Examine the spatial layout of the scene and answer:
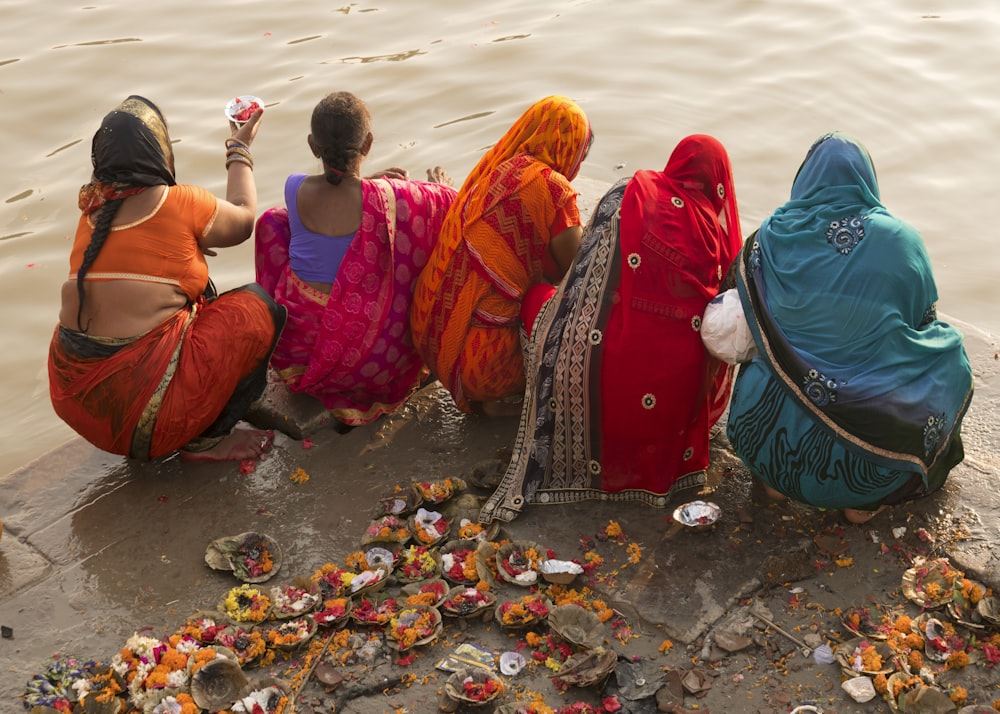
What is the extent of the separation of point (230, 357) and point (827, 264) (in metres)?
2.31

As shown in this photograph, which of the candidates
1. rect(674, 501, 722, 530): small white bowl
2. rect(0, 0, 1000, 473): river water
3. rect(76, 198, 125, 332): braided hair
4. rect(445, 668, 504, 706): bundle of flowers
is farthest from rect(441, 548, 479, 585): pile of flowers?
rect(0, 0, 1000, 473): river water

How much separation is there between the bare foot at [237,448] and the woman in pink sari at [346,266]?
0.27 m

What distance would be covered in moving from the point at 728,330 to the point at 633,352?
0.34 m

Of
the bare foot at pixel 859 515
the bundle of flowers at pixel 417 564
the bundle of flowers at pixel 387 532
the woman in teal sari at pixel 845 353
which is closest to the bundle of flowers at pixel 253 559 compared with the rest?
the bundle of flowers at pixel 387 532

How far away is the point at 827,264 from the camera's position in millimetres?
3396

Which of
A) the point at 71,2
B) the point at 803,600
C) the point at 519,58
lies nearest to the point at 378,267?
the point at 803,600

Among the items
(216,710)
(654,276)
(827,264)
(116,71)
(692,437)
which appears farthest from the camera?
(116,71)

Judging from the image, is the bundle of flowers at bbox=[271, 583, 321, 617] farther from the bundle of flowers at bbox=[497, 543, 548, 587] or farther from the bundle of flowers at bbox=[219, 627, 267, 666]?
the bundle of flowers at bbox=[497, 543, 548, 587]

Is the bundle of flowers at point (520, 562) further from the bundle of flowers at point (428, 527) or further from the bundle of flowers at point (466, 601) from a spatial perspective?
the bundle of flowers at point (428, 527)

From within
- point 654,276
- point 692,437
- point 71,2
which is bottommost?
point 692,437

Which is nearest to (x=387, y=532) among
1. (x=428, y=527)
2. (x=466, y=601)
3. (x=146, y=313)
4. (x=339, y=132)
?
(x=428, y=527)

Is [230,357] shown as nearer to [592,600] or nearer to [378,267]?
[378,267]

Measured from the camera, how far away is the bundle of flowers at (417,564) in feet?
11.9

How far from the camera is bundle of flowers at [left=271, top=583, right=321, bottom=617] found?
136 inches
